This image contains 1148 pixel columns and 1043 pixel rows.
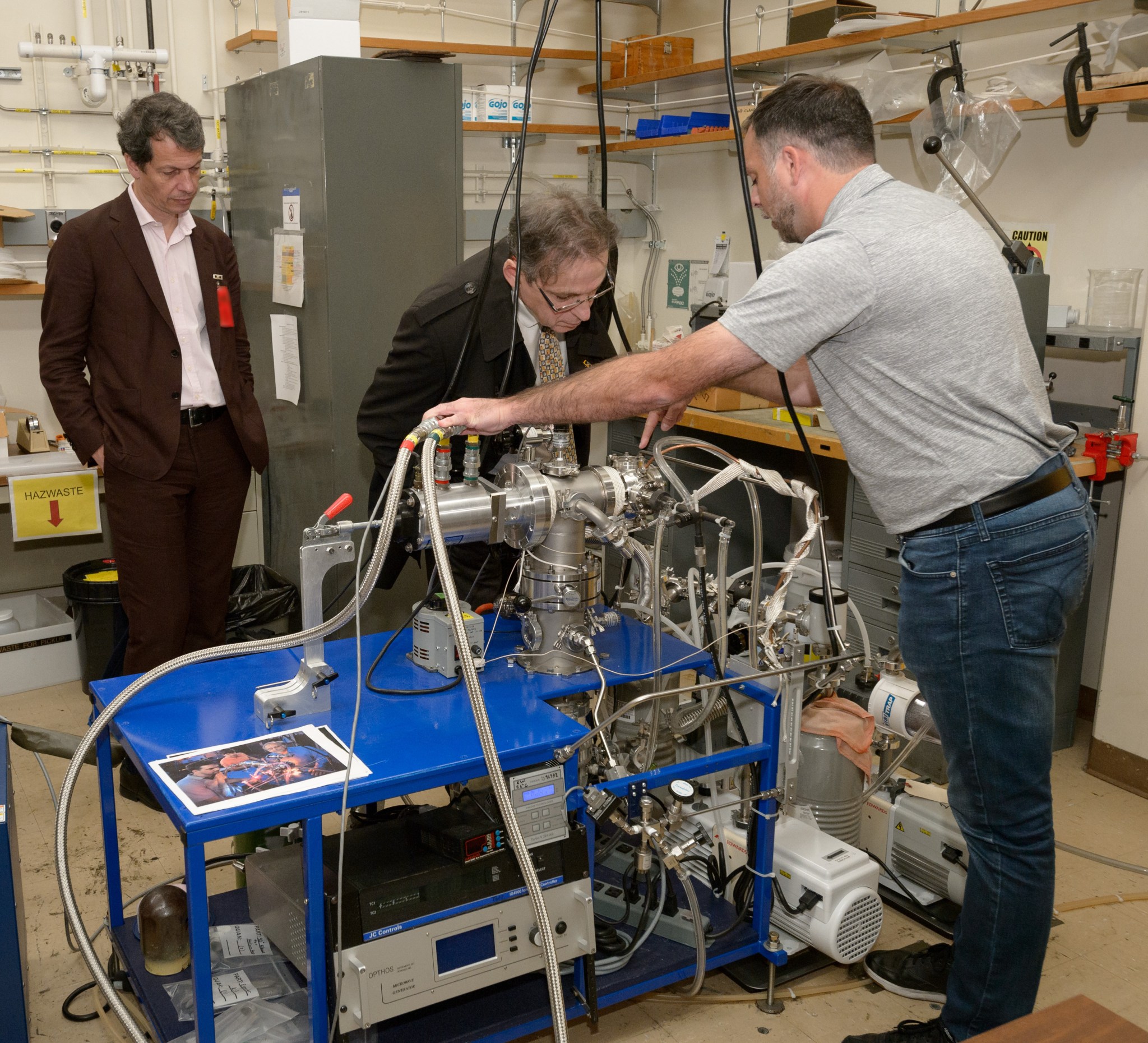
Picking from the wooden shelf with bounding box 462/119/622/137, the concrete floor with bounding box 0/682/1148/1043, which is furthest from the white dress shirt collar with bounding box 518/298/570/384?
the wooden shelf with bounding box 462/119/622/137

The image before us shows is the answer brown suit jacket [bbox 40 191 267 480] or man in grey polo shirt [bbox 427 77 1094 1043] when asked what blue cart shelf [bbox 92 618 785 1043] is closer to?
man in grey polo shirt [bbox 427 77 1094 1043]

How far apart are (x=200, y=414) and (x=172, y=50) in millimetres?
1741

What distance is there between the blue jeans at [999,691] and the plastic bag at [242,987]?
44.1 inches

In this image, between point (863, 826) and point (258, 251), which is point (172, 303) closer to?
point (258, 251)

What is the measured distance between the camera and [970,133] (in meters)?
3.19

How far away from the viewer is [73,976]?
216cm

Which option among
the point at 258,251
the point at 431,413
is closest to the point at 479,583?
the point at 431,413

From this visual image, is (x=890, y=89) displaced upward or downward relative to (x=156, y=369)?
upward

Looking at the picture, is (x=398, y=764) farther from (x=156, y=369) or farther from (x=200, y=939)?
(x=156, y=369)

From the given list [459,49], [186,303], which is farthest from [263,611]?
[459,49]

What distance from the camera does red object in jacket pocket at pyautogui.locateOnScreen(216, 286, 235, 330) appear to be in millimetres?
2893

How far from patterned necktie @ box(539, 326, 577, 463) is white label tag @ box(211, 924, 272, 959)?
1118 millimetres

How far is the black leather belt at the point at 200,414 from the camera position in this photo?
285 centimetres

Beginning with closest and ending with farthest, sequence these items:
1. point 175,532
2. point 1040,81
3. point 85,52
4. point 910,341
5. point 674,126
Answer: point 910,341, point 175,532, point 1040,81, point 85,52, point 674,126
